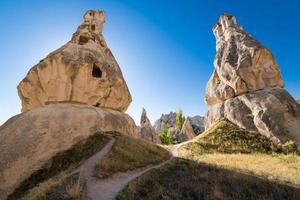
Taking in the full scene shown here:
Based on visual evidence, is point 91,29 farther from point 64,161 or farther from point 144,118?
point 144,118

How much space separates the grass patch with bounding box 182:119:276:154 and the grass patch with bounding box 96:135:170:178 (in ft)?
35.5

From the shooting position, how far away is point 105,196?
11305 mm

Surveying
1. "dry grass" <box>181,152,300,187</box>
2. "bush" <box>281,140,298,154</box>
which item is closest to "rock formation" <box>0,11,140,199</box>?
"dry grass" <box>181,152,300,187</box>

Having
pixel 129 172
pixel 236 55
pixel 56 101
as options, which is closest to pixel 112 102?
pixel 56 101

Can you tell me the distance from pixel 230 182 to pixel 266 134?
2503cm

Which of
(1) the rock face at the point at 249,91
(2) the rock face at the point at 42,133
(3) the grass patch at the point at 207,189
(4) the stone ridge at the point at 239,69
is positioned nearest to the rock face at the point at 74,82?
(2) the rock face at the point at 42,133

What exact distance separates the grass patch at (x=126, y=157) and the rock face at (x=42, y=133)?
276 cm

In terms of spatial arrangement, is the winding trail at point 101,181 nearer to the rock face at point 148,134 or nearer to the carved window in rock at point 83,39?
the carved window in rock at point 83,39

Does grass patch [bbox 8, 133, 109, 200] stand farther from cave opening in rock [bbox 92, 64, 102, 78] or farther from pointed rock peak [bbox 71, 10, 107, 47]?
pointed rock peak [bbox 71, 10, 107, 47]

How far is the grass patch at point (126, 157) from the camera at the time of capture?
15766mm

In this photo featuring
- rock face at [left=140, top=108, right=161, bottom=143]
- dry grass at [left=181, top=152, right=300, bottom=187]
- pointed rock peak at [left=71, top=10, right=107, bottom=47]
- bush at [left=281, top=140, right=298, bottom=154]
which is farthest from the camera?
rock face at [left=140, top=108, right=161, bottom=143]

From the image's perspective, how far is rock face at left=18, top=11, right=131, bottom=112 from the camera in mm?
24266

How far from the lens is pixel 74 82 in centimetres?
2461

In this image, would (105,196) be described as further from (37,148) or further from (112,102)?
(112,102)
